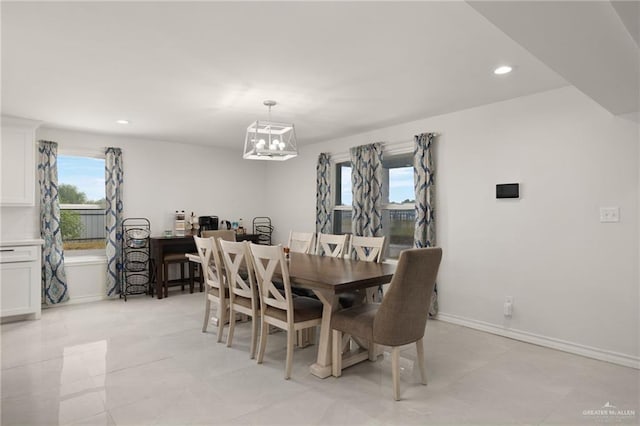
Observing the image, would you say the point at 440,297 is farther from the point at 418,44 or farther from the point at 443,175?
the point at 418,44

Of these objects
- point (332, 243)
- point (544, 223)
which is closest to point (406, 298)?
point (332, 243)

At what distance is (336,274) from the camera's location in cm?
290

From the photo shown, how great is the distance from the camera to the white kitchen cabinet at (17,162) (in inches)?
172

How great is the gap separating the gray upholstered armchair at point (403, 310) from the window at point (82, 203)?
4.61m

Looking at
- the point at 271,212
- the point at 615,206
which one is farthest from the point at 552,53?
the point at 271,212

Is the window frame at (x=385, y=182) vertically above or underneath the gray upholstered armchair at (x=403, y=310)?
above

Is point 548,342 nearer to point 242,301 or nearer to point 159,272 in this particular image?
point 242,301

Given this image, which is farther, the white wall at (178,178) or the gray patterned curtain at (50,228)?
the white wall at (178,178)

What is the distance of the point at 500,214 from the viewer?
12.5ft

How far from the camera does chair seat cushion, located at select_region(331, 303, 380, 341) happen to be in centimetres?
259

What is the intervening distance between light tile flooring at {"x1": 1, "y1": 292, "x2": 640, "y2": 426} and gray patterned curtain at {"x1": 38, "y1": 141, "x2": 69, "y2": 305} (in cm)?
123

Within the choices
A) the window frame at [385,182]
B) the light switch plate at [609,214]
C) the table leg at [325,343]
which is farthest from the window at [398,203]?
the table leg at [325,343]

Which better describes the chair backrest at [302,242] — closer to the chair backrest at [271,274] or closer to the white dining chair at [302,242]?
the white dining chair at [302,242]

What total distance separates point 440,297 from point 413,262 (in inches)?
86.0
